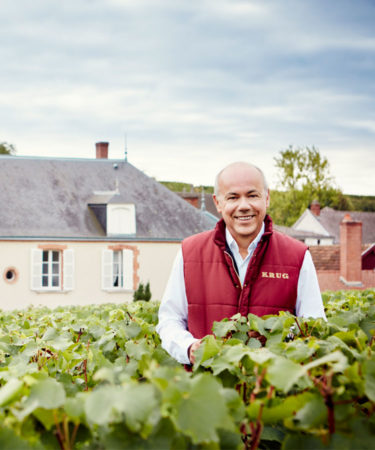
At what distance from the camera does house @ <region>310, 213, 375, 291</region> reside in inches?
1067

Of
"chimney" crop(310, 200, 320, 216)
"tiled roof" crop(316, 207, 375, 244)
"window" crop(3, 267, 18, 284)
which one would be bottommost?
"window" crop(3, 267, 18, 284)

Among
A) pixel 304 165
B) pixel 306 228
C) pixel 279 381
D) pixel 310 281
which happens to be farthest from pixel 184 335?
pixel 304 165

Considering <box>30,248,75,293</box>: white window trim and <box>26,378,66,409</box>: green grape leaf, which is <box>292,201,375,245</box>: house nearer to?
<box>30,248,75,293</box>: white window trim

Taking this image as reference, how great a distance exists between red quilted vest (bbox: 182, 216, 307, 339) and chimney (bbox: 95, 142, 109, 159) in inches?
1041

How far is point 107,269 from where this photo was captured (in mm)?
23797

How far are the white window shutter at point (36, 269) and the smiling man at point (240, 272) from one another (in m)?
20.6

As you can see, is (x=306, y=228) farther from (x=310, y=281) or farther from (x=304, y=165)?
(x=310, y=281)

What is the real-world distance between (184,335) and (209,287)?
41cm

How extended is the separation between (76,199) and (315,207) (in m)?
34.3

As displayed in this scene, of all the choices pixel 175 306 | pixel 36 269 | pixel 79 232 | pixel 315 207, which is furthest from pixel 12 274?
pixel 315 207

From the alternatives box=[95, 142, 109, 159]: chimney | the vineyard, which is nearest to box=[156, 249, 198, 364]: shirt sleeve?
the vineyard

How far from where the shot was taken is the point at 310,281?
2.94 metres

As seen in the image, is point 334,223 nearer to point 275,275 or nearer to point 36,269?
point 36,269

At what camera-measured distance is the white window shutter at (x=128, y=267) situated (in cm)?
2380
